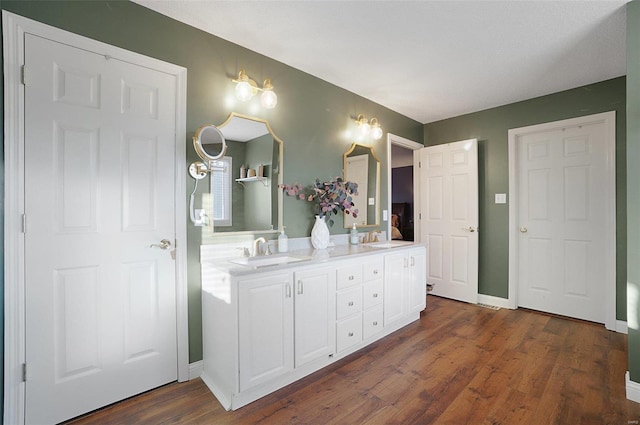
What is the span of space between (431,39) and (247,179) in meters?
1.73

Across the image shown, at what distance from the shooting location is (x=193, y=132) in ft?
6.90

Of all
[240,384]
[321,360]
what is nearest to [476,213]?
[321,360]

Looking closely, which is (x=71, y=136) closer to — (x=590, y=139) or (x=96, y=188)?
(x=96, y=188)

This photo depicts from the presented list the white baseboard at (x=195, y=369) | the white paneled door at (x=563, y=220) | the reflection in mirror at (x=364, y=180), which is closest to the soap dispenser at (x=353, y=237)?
the reflection in mirror at (x=364, y=180)

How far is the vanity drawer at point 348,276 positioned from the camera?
2.29 metres

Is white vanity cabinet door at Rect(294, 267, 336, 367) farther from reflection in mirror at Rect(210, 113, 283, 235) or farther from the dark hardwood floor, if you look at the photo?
reflection in mirror at Rect(210, 113, 283, 235)

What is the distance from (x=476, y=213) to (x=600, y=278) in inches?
51.4

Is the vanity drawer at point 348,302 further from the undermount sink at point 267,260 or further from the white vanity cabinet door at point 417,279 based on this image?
the white vanity cabinet door at point 417,279

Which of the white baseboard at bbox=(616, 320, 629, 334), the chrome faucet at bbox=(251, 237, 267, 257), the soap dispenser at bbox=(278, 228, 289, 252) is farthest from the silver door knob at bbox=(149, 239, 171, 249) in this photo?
the white baseboard at bbox=(616, 320, 629, 334)

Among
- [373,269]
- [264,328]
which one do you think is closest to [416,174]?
[373,269]

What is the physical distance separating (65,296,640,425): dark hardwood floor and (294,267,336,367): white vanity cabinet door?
0.19 m

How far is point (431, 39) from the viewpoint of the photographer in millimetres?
2246

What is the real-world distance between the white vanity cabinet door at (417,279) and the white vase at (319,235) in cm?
93

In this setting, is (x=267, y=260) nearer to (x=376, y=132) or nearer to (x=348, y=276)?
(x=348, y=276)
